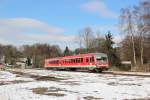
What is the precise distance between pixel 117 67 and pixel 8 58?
91443mm

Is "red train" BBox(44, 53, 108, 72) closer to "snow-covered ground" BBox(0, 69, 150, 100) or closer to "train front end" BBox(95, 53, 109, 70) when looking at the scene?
"train front end" BBox(95, 53, 109, 70)

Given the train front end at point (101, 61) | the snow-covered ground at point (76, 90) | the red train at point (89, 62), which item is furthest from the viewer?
the red train at point (89, 62)

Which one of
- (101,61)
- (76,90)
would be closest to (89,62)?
(101,61)

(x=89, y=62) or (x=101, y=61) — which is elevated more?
(x=101, y=61)

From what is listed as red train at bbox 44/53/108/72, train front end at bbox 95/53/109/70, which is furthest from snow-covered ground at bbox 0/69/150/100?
red train at bbox 44/53/108/72

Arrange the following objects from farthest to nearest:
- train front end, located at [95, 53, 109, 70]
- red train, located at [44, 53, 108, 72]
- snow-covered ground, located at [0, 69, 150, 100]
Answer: red train, located at [44, 53, 108, 72] < train front end, located at [95, 53, 109, 70] < snow-covered ground, located at [0, 69, 150, 100]

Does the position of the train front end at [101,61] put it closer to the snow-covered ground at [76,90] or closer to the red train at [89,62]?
the red train at [89,62]

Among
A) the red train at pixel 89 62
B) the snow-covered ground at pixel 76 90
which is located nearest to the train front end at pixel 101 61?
the red train at pixel 89 62

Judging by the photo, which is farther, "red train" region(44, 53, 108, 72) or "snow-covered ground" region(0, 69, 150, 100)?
"red train" region(44, 53, 108, 72)

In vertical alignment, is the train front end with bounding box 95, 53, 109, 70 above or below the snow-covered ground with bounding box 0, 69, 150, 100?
above

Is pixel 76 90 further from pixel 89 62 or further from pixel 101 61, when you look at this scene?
pixel 89 62

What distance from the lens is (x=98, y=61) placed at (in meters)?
52.6

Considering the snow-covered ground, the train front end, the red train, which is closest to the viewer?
the snow-covered ground

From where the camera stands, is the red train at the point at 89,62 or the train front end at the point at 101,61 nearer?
the train front end at the point at 101,61
